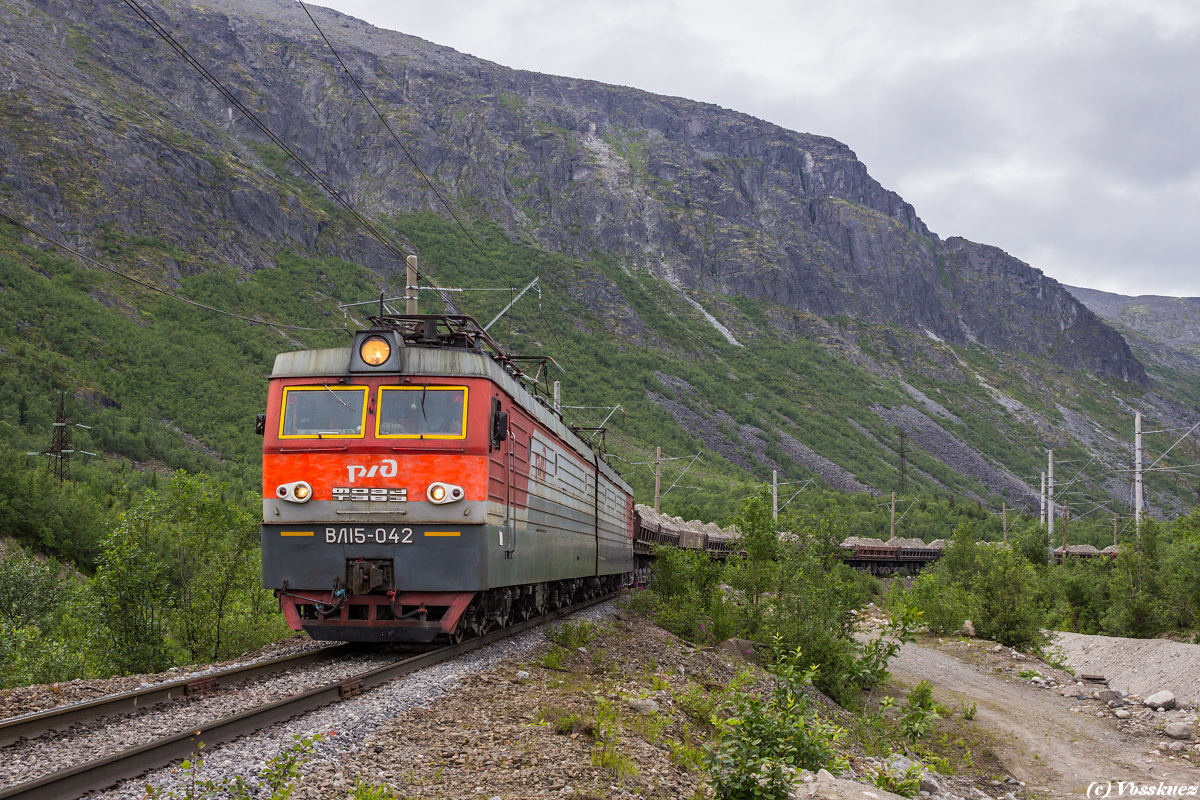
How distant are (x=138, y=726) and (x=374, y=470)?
4.33 m

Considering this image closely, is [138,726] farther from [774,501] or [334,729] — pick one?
[774,501]

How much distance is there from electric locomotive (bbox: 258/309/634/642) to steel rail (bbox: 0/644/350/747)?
48.1 inches

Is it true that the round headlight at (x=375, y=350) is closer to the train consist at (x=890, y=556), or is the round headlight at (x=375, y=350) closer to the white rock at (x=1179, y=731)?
the white rock at (x=1179, y=731)

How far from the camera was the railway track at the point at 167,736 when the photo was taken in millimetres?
5012

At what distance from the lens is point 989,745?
15.3 meters

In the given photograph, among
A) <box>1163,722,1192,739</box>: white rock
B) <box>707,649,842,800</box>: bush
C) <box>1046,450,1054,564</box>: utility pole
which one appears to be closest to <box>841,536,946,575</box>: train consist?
<box>1046,450,1054,564</box>: utility pole

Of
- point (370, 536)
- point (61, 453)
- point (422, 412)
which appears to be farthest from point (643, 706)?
point (61, 453)

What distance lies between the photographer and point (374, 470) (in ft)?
35.0

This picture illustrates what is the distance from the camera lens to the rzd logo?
419 inches

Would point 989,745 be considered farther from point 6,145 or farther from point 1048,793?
point 6,145

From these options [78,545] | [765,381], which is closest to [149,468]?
[78,545]

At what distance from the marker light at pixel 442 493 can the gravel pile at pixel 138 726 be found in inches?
89.3

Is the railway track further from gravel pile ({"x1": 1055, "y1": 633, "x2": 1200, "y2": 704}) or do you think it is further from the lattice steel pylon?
the lattice steel pylon

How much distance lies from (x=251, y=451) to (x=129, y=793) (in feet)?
264
